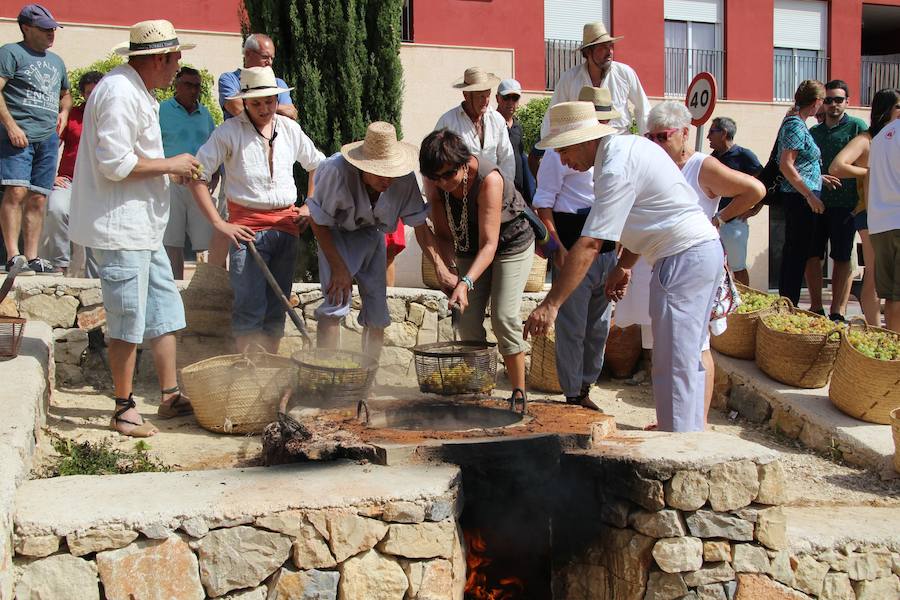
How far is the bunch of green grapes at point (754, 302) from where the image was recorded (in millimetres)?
6758

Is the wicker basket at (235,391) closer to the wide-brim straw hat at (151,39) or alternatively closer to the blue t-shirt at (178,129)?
the wide-brim straw hat at (151,39)

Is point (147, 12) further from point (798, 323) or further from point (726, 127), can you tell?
point (798, 323)

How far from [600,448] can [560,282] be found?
853 millimetres

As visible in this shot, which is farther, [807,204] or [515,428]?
[807,204]

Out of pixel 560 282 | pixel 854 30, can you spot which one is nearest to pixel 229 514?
pixel 560 282

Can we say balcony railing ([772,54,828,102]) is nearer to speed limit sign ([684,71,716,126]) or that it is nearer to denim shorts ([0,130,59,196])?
speed limit sign ([684,71,716,126])

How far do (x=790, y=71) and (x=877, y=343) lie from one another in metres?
12.7

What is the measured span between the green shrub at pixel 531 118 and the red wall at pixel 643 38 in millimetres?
2887

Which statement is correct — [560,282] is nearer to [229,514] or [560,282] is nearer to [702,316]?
[702,316]

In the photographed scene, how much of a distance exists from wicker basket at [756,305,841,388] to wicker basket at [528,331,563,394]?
4.98ft

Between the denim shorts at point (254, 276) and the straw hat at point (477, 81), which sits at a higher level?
the straw hat at point (477, 81)

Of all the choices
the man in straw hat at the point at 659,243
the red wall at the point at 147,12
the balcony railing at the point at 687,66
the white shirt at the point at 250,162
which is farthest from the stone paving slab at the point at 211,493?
the balcony railing at the point at 687,66

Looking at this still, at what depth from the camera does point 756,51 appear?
54.3ft

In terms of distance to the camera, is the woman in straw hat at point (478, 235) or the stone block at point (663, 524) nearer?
the stone block at point (663, 524)
